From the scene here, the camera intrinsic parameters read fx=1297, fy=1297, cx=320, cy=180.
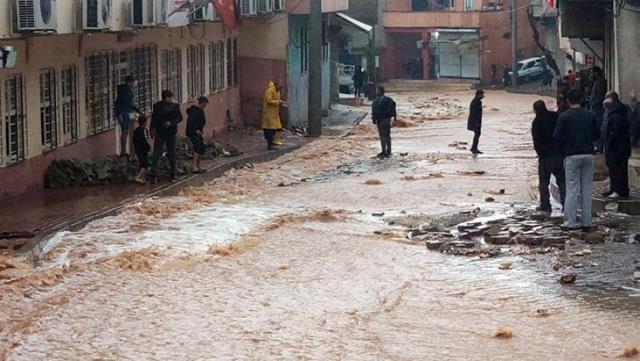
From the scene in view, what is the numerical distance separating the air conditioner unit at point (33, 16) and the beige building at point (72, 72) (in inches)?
0.5

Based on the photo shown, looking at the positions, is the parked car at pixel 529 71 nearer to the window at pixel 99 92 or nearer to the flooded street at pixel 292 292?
the window at pixel 99 92

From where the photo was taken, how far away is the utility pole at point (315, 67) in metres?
31.8

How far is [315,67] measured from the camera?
3234 centimetres

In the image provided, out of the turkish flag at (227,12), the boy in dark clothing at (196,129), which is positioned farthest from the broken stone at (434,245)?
the turkish flag at (227,12)

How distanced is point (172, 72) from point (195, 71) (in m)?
2.05

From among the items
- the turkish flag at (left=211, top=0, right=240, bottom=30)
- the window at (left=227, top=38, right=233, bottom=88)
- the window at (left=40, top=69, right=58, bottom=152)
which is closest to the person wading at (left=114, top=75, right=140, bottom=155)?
the window at (left=40, top=69, right=58, bottom=152)

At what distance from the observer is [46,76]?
20.3 meters

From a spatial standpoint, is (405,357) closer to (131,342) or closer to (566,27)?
(131,342)

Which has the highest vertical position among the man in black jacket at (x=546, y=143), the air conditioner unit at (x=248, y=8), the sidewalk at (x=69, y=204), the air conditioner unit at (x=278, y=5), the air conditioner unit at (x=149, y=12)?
the air conditioner unit at (x=278, y=5)

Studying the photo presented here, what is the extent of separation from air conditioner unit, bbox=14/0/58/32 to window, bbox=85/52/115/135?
15.7ft

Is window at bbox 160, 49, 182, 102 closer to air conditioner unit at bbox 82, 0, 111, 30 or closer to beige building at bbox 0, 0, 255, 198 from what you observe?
beige building at bbox 0, 0, 255, 198

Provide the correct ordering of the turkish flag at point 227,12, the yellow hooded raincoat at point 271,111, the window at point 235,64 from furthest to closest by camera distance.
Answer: the window at point 235,64 → the yellow hooded raincoat at point 271,111 → the turkish flag at point 227,12

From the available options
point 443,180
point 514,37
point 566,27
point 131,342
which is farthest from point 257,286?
point 514,37

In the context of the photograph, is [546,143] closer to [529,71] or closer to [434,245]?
[434,245]
